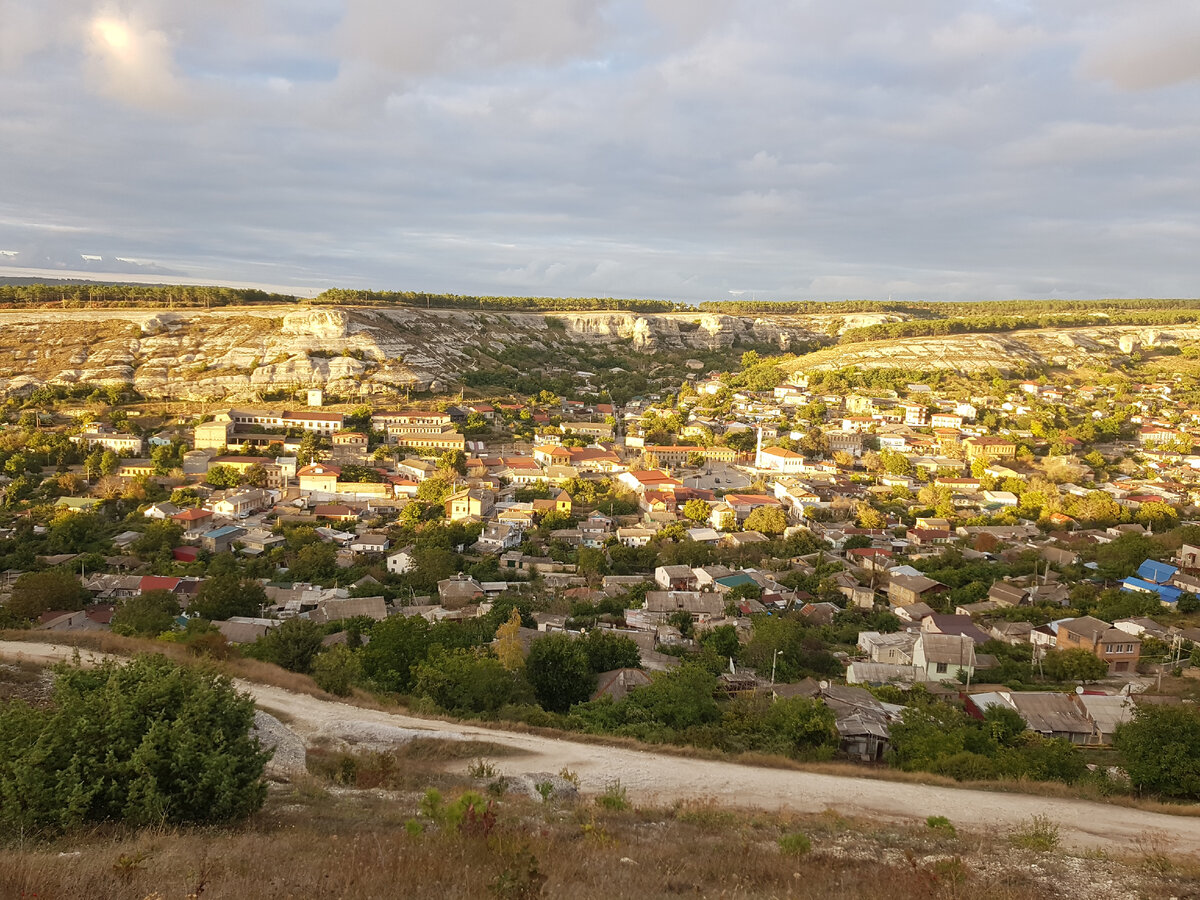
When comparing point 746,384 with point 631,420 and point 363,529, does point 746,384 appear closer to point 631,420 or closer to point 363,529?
point 631,420

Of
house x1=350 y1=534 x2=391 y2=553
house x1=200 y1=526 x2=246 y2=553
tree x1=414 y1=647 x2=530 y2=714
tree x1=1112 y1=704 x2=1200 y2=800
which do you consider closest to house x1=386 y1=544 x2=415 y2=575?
house x1=350 y1=534 x2=391 y2=553

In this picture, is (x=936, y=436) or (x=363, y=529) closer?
(x=363, y=529)

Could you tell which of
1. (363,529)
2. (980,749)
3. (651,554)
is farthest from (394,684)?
(363,529)

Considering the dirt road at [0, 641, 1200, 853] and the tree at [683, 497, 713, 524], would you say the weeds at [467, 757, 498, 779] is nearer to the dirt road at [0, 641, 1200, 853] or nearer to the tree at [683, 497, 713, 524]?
the dirt road at [0, 641, 1200, 853]

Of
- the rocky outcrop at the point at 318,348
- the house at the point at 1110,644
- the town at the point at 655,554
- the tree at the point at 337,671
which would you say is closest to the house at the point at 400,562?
the town at the point at 655,554

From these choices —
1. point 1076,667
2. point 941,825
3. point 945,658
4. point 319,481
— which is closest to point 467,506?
point 319,481

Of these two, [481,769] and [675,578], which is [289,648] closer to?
[481,769]
